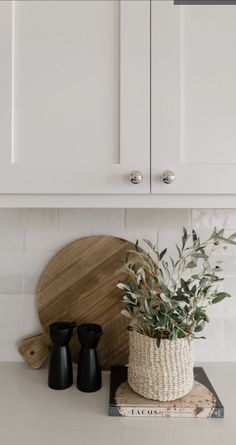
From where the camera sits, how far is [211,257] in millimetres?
1399

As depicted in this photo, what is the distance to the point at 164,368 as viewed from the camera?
1.06 m

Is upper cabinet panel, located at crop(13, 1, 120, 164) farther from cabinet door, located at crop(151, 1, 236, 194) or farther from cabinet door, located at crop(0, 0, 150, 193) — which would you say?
cabinet door, located at crop(151, 1, 236, 194)

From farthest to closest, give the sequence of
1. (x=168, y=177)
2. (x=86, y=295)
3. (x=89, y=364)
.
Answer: (x=86, y=295) < (x=89, y=364) < (x=168, y=177)

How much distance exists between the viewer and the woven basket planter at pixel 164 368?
1.06m

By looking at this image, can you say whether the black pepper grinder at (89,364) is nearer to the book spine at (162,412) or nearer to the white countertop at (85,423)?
the white countertop at (85,423)

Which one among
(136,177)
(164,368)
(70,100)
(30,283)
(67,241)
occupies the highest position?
(70,100)

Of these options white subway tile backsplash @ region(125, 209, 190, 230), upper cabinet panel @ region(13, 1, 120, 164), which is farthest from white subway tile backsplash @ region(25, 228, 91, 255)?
upper cabinet panel @ region(13, 1, 120, 164)

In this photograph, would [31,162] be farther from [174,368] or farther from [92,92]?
[174,368]

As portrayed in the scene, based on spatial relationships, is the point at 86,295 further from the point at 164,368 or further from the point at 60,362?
the point at 164,368

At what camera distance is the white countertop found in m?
0.95

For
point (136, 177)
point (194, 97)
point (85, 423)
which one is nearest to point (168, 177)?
point (136, 177)

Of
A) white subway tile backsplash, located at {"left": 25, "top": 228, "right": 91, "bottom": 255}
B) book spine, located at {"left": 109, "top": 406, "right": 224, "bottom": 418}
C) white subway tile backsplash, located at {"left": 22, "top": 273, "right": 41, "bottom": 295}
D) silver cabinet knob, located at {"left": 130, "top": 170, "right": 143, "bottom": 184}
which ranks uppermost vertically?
silver cabinet knob, located at {"left": 130, "top": 170, "right": 143, "bottom": 184}

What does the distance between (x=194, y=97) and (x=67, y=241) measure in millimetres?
660

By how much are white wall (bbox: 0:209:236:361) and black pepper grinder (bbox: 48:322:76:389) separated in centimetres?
22
